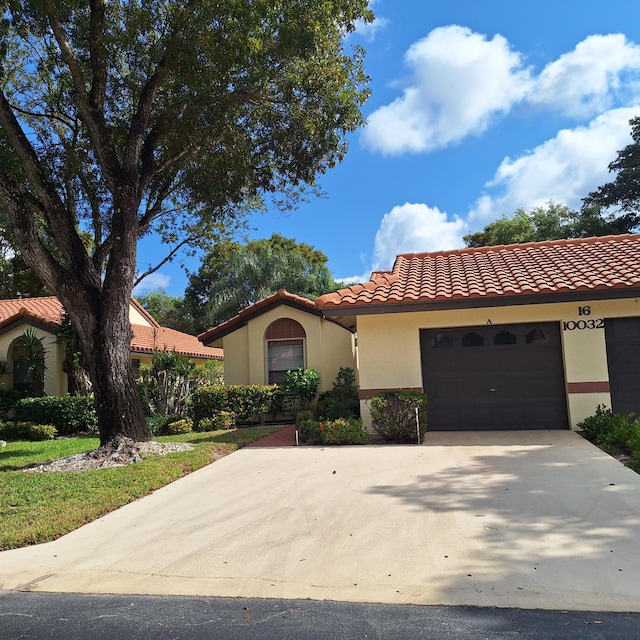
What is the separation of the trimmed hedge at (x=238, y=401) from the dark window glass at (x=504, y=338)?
22.8ft

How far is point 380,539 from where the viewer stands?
4.86 meters

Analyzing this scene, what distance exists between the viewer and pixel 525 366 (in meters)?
10.9

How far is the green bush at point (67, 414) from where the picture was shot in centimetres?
1527

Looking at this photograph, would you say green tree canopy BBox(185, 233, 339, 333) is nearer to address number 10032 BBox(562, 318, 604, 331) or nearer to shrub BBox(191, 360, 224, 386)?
shrub BBox(191, 360, 224, 386)

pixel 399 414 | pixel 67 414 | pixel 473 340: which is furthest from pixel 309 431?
pixel 67 414

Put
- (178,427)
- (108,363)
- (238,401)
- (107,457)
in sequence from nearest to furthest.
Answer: (107,457)
(108,363)
(178,427)
(238,401)

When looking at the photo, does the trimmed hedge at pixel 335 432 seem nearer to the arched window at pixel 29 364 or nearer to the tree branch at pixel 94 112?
the tree branch at pixel 94 112

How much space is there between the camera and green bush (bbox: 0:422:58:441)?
14211mm

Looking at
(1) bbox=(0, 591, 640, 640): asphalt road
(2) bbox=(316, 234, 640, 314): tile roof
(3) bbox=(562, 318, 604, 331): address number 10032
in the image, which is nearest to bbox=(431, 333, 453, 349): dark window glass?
(2) bbox=(316, 234, 640, 314): tile roof

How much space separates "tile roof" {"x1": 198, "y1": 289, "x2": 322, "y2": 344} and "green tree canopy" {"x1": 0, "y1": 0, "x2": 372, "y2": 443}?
4572mm

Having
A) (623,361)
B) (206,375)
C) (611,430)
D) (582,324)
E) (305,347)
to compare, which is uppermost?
(305,347)

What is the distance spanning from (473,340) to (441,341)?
69cm

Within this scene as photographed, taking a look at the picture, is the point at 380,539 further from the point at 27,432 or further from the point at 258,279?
the point at 258,279

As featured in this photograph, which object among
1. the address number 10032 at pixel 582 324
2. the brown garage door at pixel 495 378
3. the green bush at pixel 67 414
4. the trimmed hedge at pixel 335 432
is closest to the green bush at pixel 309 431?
the trimmed hedge at pixel 335 432
